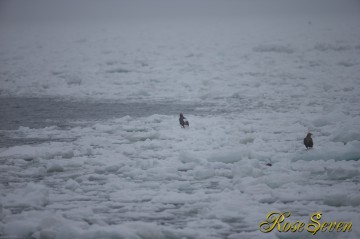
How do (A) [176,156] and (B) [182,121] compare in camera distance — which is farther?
(B) [182,121]

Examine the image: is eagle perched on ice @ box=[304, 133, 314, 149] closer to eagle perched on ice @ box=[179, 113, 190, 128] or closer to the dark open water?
eagle perched on ice @ box=[179, 113, 190, 128]

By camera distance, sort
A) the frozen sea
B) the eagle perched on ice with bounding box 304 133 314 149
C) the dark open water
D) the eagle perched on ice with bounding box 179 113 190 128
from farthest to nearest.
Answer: the dark open water
the eagle perched on ice with bounding box 179 113 190 128
the eagle perched on ice with bounding box 304 133 314 149
the frozen sea

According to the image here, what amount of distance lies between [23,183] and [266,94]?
28.0 feet

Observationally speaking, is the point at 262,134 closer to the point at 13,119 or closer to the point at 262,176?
the point at 262,176

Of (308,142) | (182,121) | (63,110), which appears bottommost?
(308,142)

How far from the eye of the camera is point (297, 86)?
1472 cm

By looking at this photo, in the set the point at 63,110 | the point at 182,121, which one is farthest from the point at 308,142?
the point at 63,110

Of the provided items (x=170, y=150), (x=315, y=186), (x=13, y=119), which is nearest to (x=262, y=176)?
(x=315, y=186)

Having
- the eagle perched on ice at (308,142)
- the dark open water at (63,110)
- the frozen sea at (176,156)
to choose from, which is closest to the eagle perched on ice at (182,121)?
the frozen sea at (176,156)

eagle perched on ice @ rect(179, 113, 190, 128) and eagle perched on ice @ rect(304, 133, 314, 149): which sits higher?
eagle perched on ice @ rect(179, 113, 190, 128)

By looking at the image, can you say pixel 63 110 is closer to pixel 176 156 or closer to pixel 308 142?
pixel 176 156

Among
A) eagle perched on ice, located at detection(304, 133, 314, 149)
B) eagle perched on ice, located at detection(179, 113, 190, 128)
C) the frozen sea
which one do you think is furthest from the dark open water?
eagle perched on ice, located at detection(304, 133, 314, 149)

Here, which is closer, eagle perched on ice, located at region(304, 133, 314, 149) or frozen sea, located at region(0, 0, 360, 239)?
frozen sea, located at region(0, 0, 360, 239)

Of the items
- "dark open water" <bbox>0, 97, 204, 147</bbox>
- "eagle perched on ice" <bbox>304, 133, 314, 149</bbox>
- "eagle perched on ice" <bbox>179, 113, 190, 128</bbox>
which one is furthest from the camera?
"dark open water" <bbox>0, 97, 204, 147</bbox>
